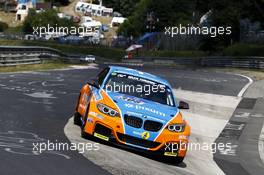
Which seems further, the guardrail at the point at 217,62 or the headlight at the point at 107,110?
the guardrail at the point at 217,62

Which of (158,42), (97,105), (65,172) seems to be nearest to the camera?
(65,172)

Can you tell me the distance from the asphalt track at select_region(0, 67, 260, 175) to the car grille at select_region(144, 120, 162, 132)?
2.21 ft

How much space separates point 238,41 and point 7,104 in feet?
188

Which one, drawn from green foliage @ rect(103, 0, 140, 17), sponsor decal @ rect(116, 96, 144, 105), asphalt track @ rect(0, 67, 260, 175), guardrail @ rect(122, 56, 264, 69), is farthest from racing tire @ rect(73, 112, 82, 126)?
green foliage @ rect(103, 0, 140, 17)

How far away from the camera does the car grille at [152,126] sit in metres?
10.5

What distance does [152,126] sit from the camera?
10555mm

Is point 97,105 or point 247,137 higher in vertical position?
point 97,105

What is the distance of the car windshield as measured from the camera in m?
11.6

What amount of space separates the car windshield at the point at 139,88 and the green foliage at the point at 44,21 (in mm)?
113426

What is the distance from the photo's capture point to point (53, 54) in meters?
43.3

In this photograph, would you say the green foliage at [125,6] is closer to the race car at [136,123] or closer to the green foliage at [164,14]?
the green foliage at [164,14]

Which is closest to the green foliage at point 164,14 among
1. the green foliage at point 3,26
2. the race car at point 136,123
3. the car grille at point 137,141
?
the green foliage at point 3,26

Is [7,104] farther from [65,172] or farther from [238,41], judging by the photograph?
[238,41]

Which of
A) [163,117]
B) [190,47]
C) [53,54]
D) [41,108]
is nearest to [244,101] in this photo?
[41,108]
